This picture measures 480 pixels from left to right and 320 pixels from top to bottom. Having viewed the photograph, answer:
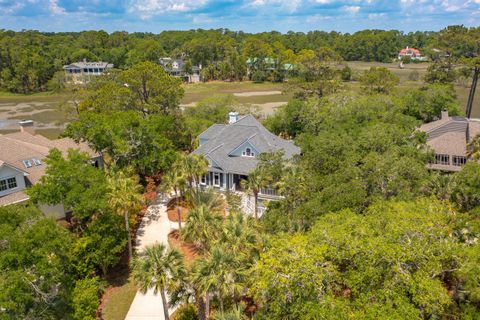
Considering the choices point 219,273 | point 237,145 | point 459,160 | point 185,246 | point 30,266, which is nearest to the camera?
point 219,273

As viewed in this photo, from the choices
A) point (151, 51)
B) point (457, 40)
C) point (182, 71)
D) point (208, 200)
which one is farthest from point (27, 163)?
point (151, 51)

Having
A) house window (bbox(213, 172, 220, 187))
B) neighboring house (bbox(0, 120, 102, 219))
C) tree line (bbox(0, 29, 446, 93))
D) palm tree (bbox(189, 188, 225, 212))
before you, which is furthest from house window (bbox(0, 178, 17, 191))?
tree line (bbox(0, 29, 446, 93))

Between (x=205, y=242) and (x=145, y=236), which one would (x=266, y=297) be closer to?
(x=205, y=242)

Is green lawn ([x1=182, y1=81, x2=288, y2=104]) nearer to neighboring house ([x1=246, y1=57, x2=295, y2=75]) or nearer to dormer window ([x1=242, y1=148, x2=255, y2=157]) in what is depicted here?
neighboring house ([x1=246, y1=57, x2=295, y2=75])

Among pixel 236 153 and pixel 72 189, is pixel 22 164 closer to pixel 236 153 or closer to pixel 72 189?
pixel 72 189

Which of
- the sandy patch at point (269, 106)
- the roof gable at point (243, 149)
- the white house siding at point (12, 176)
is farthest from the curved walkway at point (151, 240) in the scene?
the sandy patch at point (269, 106)

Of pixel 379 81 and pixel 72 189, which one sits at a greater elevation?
pixel 379 81

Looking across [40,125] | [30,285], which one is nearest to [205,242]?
[30,285]

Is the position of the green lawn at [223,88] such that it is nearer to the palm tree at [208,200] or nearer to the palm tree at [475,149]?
the palm tree at [475,149]
